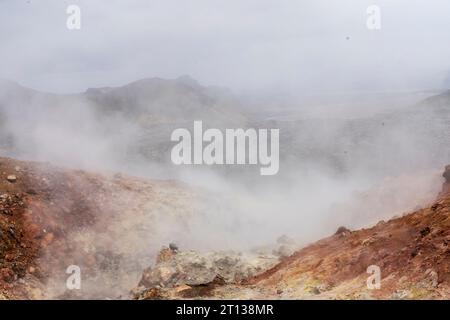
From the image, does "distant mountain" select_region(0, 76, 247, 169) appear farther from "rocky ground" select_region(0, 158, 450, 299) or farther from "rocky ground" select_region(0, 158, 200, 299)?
"rocky ground" select_region(0, 158, 450, 299)

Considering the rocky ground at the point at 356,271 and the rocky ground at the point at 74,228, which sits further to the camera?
the rocky ground at the point at 74,228

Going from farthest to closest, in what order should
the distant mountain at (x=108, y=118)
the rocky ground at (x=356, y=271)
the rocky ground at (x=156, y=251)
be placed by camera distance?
the distant mountain at (x=108, y=118) → the rocky ground at (x=156, y=251) → the rocky ground at (x=356, y=271)

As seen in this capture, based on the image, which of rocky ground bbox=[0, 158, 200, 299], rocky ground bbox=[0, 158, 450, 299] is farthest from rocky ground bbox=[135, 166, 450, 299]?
rocky ground bbox=[0, 158, 200, 299]

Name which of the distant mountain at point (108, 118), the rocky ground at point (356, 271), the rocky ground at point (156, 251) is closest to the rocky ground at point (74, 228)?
the rocky ground at point (156, 251)

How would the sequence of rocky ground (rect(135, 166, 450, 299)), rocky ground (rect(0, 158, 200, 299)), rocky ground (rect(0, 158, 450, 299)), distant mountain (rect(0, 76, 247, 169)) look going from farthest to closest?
distant mountain (rect(0, 76, 247, 169)) < rocky ground (rect(0, 158, 200, 299)) < rocky ground (rect(0, 158, 450, 299)) < rocky ground (rect(135, 166, 450, 299))

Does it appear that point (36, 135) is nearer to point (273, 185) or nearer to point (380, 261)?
point (273, 185)

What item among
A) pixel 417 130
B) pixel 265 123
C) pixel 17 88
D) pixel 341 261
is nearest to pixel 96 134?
pixel 17 88

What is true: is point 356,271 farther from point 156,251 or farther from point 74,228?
point 74,228

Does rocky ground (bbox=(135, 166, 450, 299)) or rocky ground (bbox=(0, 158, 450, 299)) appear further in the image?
rocky ground (bbox=(0, 158, 450, 299))

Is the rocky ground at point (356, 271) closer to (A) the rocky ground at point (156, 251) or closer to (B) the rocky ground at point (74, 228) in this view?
(A) the rocky ground at point (156, 251)

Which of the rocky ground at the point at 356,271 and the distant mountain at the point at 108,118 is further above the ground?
the distant mountain at the point at 108,118

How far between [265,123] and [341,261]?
75.8 metres

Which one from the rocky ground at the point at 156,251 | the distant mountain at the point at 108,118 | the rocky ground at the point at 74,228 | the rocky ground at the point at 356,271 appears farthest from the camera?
the distant mountain at the point at 108,118

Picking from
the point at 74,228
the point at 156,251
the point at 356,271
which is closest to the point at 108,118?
the point at 74,228
